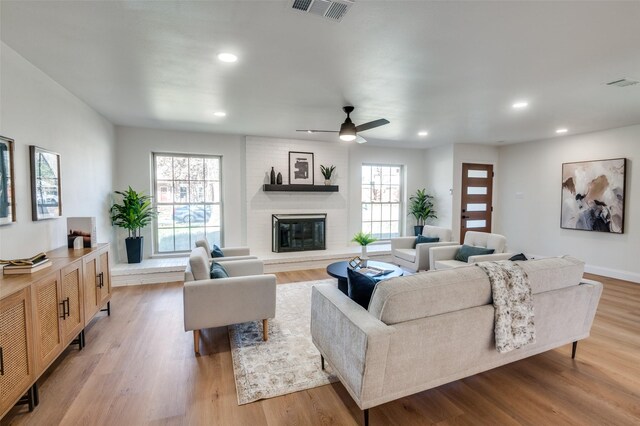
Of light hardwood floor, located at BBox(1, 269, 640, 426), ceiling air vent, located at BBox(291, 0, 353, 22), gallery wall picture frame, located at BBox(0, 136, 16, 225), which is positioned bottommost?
light hardwood floor, located at BBox(1, 269, 640, 426)

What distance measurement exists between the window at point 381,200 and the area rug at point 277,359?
12.8 ft

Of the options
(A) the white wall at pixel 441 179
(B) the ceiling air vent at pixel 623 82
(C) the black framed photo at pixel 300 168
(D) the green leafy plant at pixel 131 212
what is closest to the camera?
(B) the ceiling air vent at pixel 623 82

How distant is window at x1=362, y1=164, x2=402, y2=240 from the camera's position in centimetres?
706

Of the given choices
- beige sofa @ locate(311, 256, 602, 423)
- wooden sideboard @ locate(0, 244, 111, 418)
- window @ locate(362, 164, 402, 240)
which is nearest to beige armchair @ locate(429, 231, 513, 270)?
beige sofa @ locate(311, 256, 602, 423)

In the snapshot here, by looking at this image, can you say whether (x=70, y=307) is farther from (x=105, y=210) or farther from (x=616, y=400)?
(x=616, y=400)

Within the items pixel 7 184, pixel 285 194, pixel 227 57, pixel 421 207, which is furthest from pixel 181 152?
pixel 421 207

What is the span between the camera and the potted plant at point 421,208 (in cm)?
708

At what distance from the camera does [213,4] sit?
1829mm

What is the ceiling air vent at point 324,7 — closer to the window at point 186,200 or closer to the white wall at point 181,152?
the white wall at point 181,152

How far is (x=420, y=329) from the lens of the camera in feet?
5.86

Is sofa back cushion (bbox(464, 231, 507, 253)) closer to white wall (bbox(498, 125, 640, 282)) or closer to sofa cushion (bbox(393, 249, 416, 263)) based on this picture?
sofa cushion (bbox(393, 249, 416, 263))

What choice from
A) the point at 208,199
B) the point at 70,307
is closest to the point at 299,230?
the point at 208,199

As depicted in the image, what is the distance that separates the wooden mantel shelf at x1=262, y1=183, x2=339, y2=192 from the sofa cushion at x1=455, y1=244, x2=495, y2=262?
8.99 ft

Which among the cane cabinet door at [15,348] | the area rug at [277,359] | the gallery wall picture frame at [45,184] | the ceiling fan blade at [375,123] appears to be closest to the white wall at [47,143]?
the gallery wall picture frame at [45,184]
